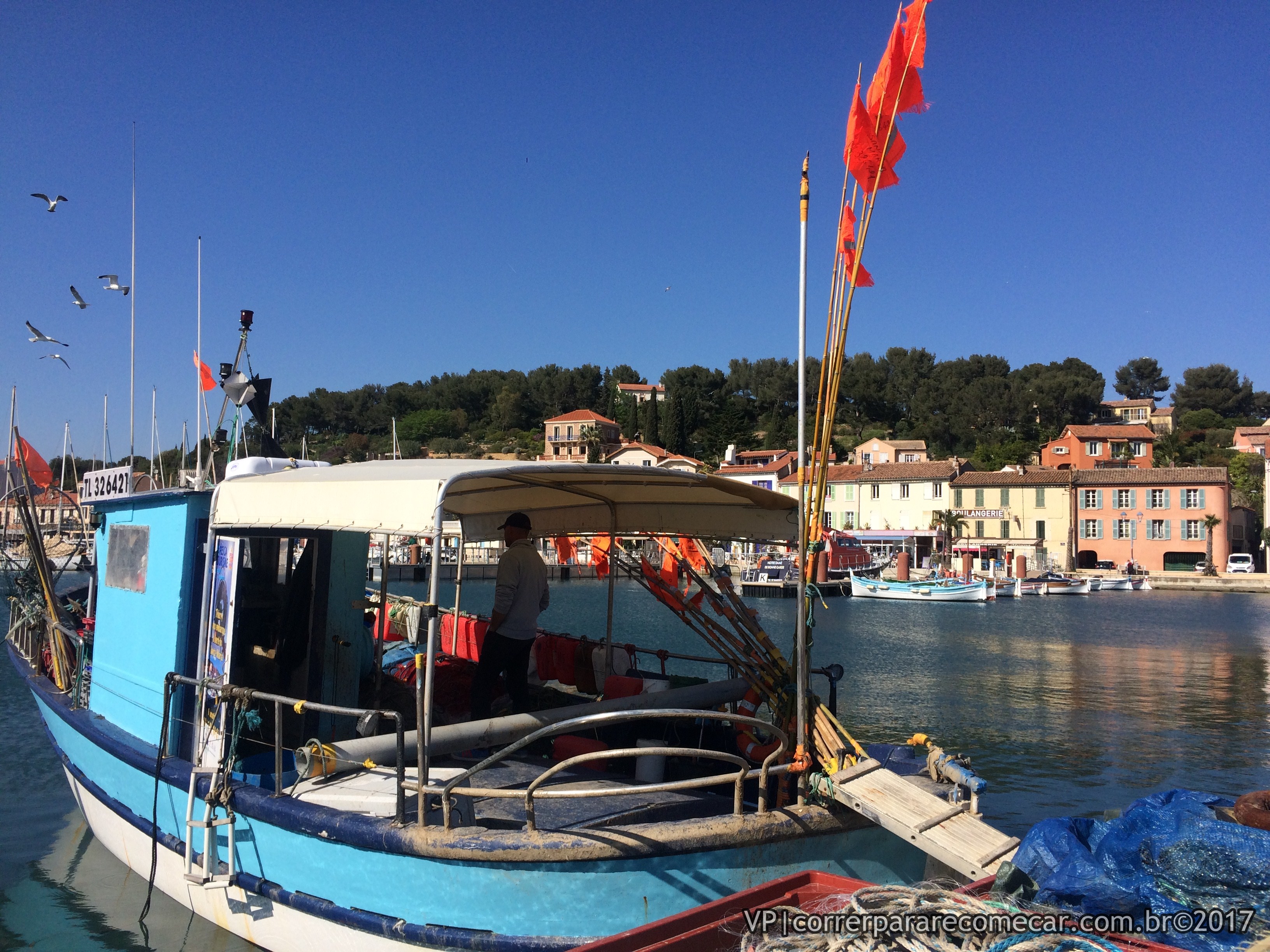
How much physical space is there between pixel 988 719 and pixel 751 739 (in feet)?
44.3

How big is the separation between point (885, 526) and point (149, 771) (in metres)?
70.7

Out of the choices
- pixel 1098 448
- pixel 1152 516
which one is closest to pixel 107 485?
pixel 1152 516

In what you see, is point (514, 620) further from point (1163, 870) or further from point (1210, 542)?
point (1210, 542)

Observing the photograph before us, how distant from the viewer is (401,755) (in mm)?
5125

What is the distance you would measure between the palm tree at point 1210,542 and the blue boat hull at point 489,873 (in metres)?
70.1

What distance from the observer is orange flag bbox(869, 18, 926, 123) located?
18.3 ft

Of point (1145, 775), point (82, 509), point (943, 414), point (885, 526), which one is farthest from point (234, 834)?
point (943, 414)

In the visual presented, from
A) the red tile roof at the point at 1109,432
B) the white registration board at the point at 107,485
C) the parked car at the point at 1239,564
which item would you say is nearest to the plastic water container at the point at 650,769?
the white registration board at the point at 107,485

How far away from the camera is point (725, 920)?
4.44 m

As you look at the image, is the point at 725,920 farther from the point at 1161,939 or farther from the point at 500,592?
the point at 500,592

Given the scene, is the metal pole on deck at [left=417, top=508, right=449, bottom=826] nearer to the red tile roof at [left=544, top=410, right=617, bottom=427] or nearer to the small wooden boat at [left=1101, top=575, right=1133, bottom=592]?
the small wooden boat at [left=1101, top=575, right=1133, bottom=592]

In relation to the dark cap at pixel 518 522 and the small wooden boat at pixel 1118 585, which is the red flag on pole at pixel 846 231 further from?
the small wooden boat at pixel 1118 585

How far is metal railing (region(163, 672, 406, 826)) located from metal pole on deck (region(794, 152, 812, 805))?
7.70 feet

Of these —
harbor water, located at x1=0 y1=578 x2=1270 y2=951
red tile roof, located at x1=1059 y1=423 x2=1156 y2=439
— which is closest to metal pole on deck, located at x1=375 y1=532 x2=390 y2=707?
harbor water, located at x1=0 y1=578 x2=1270 y2=951
